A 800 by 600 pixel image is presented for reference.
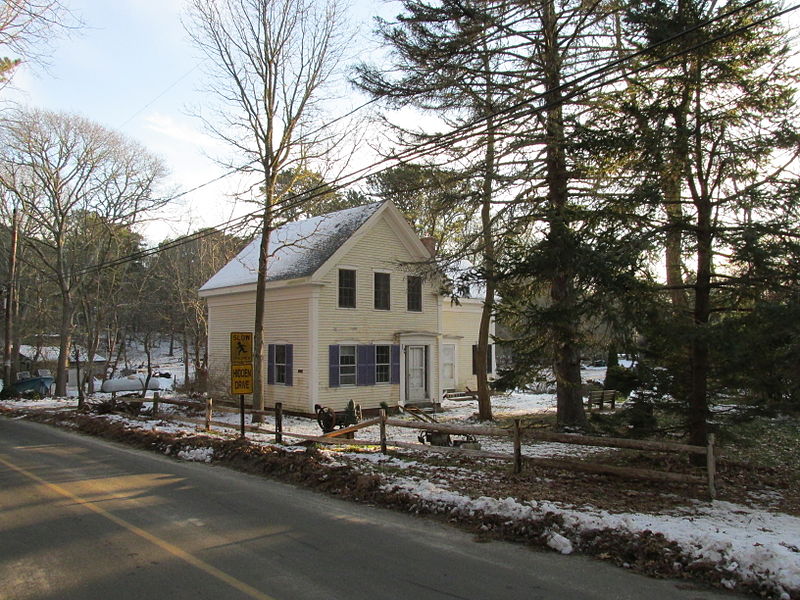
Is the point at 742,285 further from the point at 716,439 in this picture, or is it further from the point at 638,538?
the point at 638,538

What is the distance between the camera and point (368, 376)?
870 inches

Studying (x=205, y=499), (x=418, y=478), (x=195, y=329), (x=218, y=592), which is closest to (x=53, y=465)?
(x=205, y=499)

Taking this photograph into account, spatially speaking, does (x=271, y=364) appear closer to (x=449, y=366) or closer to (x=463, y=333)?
(x=449, y=366)

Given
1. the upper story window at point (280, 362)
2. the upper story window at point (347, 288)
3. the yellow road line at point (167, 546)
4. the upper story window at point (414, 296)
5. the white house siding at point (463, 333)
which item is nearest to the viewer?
the yellow road line at point (167, 546)

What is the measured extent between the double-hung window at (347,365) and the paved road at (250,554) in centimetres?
1202

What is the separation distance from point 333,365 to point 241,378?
26.9 feet

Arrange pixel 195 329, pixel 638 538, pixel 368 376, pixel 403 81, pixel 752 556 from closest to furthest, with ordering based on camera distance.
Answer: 1. pixel 752 556
2. pixel 638 538
3. pixel 403 81
4. pixel 368 376
5. pixel 195 329

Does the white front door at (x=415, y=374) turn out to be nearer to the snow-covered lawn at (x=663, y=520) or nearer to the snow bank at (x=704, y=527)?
the snow-covered lawn at (x=663, y=520)

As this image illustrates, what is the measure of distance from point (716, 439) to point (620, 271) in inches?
132

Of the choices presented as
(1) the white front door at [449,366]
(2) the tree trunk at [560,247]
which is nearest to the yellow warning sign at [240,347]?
(2) the tree trunk at [560,247]

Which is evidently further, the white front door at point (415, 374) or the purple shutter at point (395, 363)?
the white front door at point (415, 374)

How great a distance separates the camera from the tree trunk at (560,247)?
9906mm

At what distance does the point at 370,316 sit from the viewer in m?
22.5

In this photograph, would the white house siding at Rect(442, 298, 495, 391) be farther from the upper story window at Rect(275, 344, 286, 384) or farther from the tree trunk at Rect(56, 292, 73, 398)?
the tree trunk at Rect(56, 292, 73, 398)
